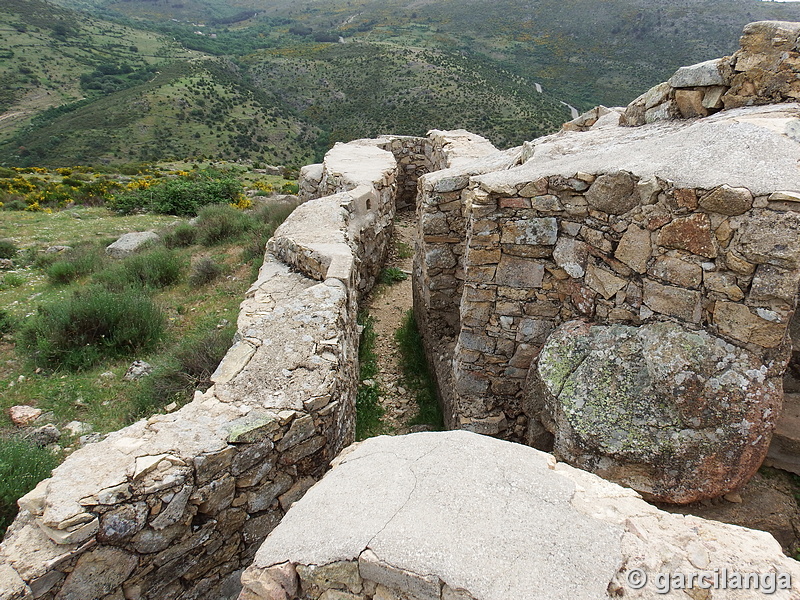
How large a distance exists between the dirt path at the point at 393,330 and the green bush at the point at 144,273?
323 cm

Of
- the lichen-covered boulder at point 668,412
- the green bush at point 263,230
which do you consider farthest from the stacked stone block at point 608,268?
the green bush at point 263,230

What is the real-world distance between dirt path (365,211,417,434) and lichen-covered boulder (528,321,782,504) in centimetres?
224

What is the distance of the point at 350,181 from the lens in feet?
24.8

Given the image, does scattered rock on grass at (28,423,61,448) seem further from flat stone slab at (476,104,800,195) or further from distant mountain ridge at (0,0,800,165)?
distant mountain ridge at (0,0,800,165)

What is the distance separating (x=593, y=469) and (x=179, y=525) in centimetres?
259

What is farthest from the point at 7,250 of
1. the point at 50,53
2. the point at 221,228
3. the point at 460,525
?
the point at 50,53

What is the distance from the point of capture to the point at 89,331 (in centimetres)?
533

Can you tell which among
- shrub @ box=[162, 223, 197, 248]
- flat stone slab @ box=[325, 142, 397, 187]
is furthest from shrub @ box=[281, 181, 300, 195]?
shrub @ box=[162, 223, 197, 248]

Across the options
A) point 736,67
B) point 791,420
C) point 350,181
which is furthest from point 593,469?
point 350,181

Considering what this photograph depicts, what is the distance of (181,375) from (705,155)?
476 centimetres

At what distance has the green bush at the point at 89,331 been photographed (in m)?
5.07

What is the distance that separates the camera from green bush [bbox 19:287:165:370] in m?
5.07

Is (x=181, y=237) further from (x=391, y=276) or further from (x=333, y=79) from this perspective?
(x=333, y=79)

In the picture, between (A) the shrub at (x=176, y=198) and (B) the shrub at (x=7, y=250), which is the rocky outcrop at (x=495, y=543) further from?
(A) the shrub at (x=176, y=198)
